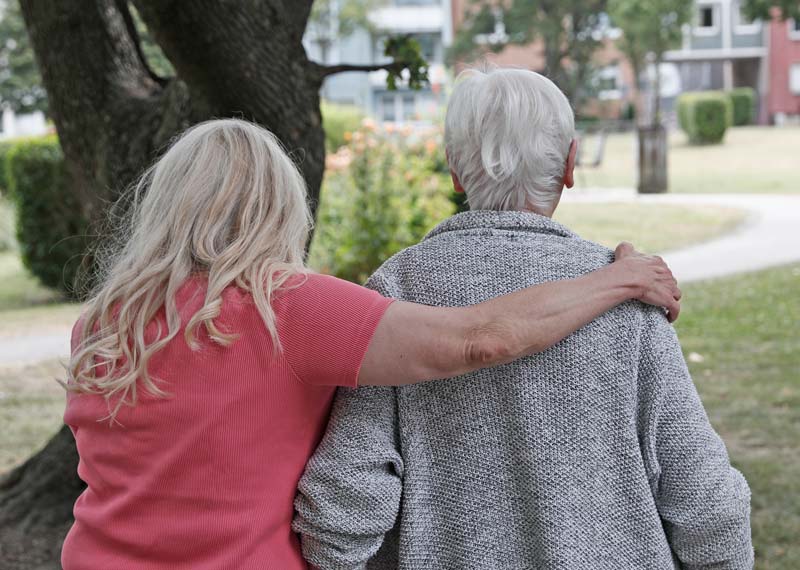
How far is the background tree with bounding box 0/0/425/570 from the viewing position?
3.59 m

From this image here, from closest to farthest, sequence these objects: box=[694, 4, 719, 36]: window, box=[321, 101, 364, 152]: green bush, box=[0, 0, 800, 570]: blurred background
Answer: box=[0, 0, 800, 570]: blurred background, box=[321, 101, 364, 152]: green bush, box=[694, 4, 719, 36]: window

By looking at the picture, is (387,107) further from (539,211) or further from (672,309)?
(672,309)

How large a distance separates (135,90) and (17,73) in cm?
3426

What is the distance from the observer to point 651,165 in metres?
20.2

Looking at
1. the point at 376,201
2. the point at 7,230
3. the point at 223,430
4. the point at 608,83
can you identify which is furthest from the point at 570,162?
the point at 608,83

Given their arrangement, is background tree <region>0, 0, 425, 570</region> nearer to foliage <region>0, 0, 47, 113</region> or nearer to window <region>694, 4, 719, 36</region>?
foliage <region>0, 0, 47, 113</region>

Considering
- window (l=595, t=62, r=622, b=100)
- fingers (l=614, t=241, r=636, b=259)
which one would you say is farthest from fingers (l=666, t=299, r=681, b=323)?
window (l=595, t=62, r=622, b=100)

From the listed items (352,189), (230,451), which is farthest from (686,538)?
(352,189)

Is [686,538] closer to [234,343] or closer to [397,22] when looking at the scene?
[234,343]

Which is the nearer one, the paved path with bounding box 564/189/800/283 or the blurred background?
the blurred background

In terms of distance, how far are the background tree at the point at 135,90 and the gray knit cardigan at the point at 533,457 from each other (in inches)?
65.2

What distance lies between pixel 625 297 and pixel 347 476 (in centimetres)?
65

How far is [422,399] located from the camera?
2.22 m

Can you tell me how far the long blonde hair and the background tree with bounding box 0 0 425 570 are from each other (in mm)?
1471
